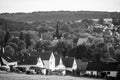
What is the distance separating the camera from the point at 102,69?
76438mm

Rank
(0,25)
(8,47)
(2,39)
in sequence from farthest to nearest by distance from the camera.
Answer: (0,25) < (2,39) < (8,47)

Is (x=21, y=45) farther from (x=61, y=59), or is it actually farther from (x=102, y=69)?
(x=102, y=69)

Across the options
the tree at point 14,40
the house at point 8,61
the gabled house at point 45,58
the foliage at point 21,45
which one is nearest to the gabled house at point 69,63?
the gabled house at point 45,58

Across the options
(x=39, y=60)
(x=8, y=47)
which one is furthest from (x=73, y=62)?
(x=8, y=47)

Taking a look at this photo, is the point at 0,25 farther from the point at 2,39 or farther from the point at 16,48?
the point at 16,48

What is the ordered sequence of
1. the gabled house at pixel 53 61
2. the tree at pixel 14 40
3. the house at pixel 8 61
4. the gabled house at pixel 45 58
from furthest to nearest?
the tree at pixel 14 40 → the gabled house at pixel 53 61 → the gabled house at pixel 45 58 → the house at pixel 8 61

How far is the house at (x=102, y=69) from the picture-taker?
74.3 meters

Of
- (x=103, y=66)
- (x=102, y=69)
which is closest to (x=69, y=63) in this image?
(x=103, y=66)

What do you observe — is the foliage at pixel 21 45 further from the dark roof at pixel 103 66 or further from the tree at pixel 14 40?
the dark roof at pixel 103 66

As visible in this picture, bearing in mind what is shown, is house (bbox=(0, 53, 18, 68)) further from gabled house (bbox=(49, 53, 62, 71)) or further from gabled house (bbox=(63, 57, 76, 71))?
gabled house (bbox=(63, 57, 76, 71))

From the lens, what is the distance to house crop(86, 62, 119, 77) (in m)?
74.3

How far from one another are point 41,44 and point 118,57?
4113cm

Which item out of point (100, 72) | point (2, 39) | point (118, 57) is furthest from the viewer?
point (2, 39)

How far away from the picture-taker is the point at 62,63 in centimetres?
8762
